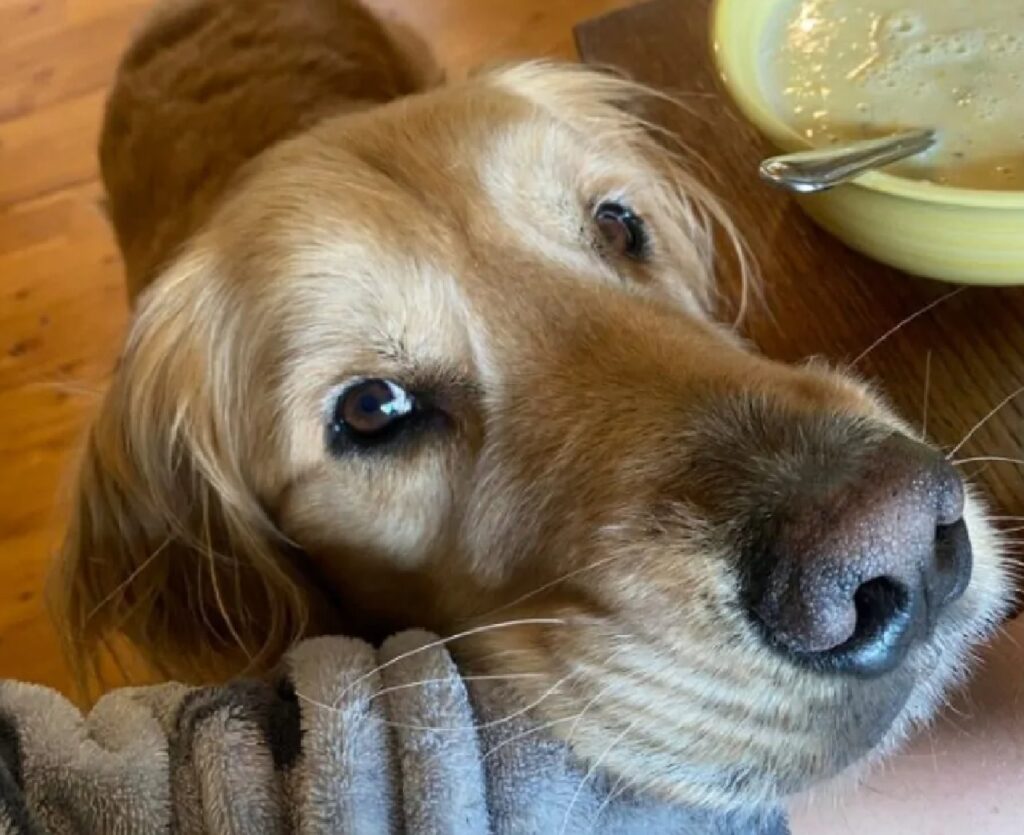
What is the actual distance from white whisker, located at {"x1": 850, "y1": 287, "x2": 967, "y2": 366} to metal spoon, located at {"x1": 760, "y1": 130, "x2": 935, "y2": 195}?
161mm

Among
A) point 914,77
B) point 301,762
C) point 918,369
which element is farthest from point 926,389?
point 301,762

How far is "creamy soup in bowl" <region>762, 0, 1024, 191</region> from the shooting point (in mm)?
1085

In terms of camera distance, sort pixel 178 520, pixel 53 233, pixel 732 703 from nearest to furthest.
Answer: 1. pixel 732 703
2. pixel 178 520
3. pixel 53 233

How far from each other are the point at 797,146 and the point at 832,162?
7cm

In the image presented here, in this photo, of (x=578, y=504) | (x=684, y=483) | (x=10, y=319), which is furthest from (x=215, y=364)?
(x=10, y=319)

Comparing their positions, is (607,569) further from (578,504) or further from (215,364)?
(215,364)

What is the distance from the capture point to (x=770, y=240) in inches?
51.2

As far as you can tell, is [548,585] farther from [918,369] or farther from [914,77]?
[914,77]

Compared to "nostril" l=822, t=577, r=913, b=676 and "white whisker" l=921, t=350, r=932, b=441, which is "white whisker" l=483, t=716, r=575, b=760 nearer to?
"nostril" l=822, t=577, r=913, b=676

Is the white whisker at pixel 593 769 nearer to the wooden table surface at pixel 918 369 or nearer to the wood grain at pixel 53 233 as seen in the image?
the wooden table surface at pixel 918 369

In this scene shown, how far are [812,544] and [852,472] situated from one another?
0.06 metres

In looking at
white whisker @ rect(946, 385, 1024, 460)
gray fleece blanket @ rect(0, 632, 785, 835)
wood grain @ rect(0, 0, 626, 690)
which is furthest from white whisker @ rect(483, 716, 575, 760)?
wood grain @ rect(0, 0, 626, 690)

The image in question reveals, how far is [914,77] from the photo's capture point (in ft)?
3.81

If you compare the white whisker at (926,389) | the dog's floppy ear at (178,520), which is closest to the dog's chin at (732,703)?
the white whisker at (926,389)
